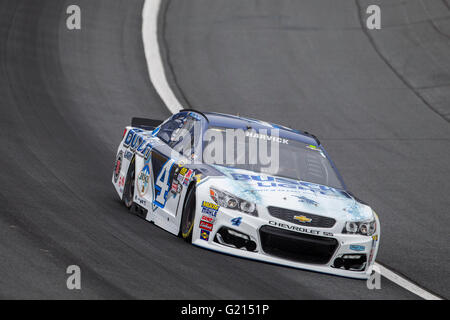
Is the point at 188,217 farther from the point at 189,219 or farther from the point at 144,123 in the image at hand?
the point at 144,123

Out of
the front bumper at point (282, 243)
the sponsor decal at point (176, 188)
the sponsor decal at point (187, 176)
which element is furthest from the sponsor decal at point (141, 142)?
the front bumper at point (282, 243)

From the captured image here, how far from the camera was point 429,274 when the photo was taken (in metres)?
9.70

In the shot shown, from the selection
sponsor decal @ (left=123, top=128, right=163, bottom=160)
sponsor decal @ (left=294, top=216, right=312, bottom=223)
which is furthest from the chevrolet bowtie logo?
sponsor decal @ (left=123, top=128, right=163, bottom=160)

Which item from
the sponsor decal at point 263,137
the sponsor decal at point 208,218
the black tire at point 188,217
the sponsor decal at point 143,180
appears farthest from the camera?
the sponsor decal at point 143,180

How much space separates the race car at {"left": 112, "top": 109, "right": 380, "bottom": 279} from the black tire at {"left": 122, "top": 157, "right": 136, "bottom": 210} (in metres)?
0.02

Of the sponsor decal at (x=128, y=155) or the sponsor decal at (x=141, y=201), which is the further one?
the sponsor decal at (x=128, y=155)

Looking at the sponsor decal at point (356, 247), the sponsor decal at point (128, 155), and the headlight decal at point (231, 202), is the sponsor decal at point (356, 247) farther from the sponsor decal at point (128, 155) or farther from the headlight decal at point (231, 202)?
the sponsor decal at point (128, 155)

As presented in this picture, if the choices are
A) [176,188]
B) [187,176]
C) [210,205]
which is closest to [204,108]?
[176,188]

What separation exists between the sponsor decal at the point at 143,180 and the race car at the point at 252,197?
1cm

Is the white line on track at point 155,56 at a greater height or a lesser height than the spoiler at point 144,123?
greater

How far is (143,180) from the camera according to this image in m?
11.0

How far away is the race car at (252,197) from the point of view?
8.84m

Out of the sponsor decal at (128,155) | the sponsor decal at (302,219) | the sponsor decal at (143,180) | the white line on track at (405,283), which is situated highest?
the sponsor decal at (128,155)

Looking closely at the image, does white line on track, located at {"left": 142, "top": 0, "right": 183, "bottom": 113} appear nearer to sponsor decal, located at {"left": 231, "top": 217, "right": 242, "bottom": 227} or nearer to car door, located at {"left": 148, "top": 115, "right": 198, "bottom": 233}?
car door, located at {"left": 148, "top": 115, "right": 198, "bottom": 233}
